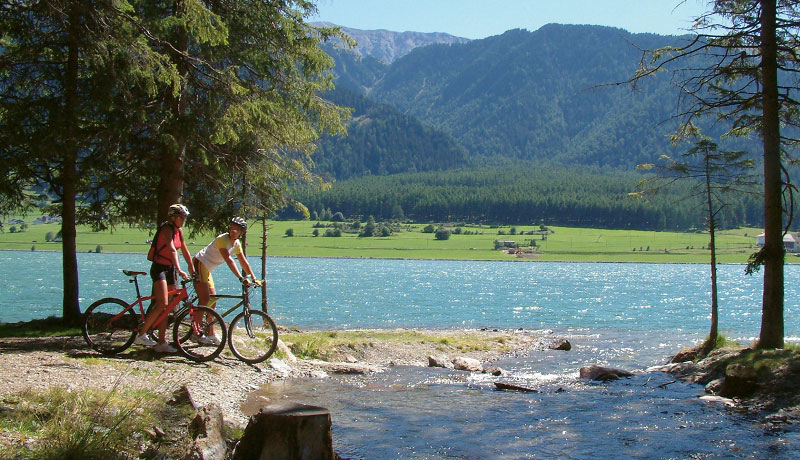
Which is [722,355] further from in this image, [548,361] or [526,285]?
[526,285]

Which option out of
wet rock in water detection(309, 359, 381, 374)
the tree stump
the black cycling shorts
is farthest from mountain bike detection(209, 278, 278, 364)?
the tree stump

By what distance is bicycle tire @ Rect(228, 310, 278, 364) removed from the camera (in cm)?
1191

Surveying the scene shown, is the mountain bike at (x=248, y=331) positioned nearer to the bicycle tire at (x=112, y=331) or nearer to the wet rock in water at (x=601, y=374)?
the bicycle tire at (x=112, y=331)

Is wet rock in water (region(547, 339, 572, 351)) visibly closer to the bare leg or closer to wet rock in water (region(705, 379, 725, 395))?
wet rock in water (region(705, 379, 725, 395))

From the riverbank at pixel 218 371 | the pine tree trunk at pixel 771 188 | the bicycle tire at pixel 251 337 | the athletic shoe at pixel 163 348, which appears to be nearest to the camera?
the riverbank at pixel 218 371

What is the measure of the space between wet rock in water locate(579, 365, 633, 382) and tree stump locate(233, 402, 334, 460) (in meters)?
11.5

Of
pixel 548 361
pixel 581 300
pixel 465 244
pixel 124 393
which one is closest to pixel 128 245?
pixel 465 244

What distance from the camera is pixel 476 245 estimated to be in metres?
166

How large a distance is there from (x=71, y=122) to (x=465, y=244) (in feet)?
516

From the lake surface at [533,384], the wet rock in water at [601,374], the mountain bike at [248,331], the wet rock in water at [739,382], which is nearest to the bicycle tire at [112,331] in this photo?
the mountain bike at [248,331]

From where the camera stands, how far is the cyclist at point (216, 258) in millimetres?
11375

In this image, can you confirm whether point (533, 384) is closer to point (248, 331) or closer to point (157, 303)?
point (248, 331)

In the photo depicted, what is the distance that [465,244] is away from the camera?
168500 millimetres

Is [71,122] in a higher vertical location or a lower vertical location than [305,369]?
higher
